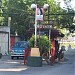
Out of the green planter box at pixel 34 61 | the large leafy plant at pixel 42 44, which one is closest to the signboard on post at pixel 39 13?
the large leafy plant at pixel 42 44

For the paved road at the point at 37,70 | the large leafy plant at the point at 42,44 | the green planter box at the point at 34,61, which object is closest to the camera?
the paved road at the point at 37,70

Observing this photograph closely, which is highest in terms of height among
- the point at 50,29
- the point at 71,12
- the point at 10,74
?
the point at 71,12

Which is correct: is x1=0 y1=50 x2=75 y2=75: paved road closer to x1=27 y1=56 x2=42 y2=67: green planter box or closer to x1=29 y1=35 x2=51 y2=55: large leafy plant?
x1=27 y1=56 x2=42 y2=67: green planter box

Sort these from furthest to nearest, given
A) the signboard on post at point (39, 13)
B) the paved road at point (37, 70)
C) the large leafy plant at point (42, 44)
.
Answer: the large leafy plant at point (42, 44)
the signboard on post at point (39, 13)
the paved road at point (37, 70)

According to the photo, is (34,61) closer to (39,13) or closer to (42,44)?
(42,44)

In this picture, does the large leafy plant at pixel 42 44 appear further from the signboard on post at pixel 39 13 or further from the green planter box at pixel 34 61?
the green planter box at pixel 34 61

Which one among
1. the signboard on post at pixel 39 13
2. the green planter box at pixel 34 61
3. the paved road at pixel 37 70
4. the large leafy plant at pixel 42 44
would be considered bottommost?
the paved road at pixel 37 70

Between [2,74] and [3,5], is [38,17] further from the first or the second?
[3,5]

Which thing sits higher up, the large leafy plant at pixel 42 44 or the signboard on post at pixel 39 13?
the signboard on post at pixel 39 13

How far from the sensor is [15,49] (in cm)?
3700

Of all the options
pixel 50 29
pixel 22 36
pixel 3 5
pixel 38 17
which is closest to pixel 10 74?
pixel 38 17

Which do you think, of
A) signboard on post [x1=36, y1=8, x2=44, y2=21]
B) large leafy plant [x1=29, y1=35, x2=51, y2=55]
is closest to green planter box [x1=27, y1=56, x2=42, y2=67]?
large leafy plant [x1=29, y1=35, x2=51, y2=55]

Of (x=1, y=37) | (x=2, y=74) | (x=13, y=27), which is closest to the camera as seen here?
(x=2, y=74)

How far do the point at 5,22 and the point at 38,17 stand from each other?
38881 millimetres
